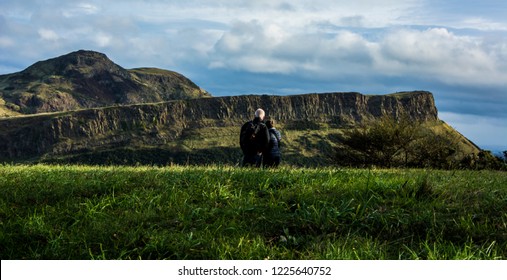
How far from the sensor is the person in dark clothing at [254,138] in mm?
16281

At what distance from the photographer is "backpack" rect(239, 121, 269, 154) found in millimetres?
16281

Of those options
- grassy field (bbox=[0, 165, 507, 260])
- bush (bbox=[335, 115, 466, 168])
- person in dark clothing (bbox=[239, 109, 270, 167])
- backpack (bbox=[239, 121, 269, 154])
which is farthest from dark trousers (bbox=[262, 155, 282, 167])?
bush (bbox=[335, 115, 466, 168])

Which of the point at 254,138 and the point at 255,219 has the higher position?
the point at 254,138

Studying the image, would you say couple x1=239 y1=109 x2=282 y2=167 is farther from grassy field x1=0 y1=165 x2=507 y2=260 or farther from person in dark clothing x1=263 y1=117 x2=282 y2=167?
grassy field x1=0 y1=165 x2=507 y2=260

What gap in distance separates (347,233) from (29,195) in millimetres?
6068

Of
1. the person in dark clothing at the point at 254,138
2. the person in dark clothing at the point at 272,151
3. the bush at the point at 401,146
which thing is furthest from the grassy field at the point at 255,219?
the bush at the point at 401,146

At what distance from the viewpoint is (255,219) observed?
7570mm

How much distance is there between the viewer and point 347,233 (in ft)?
23.1

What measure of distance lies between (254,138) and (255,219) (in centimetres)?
889

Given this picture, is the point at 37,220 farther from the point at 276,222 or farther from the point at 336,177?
the point at 336,177

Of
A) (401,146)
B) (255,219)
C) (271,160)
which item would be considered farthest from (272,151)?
(401,146)

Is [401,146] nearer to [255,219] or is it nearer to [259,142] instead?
[259,142]

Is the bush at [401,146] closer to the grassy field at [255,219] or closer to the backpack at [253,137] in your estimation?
the backpack at [253,137]
